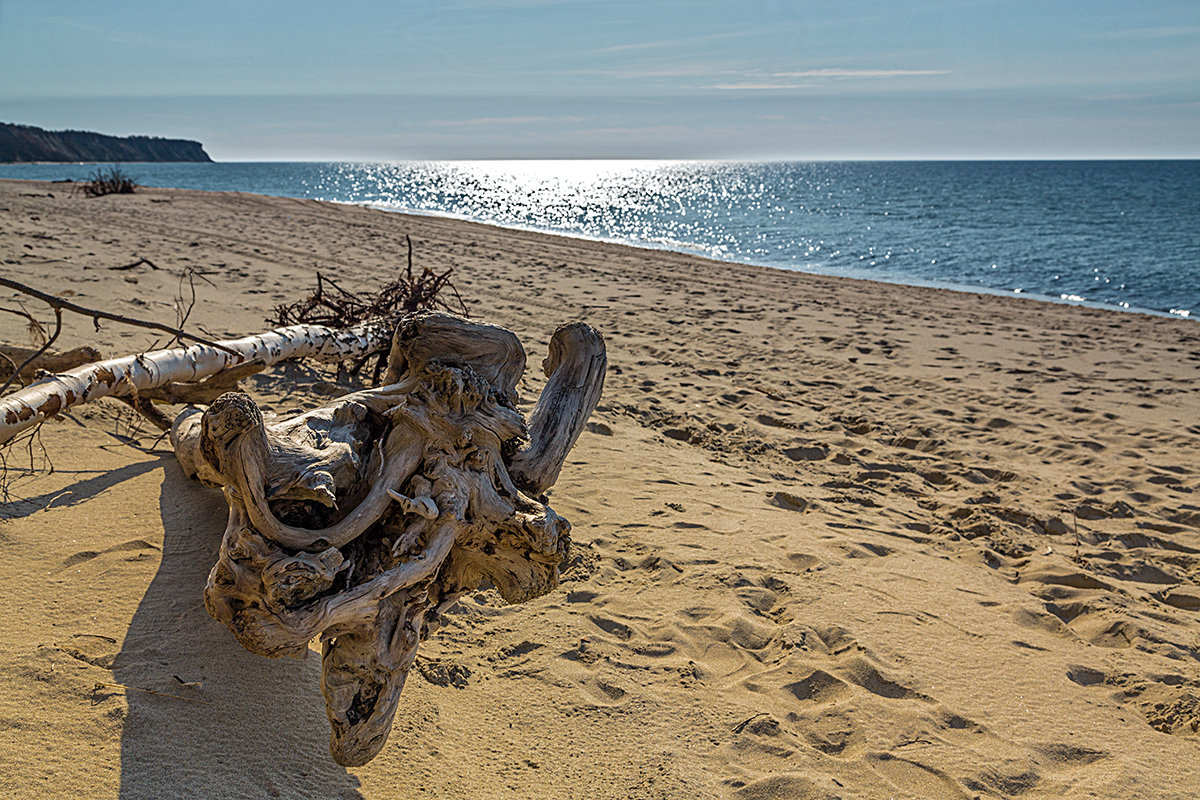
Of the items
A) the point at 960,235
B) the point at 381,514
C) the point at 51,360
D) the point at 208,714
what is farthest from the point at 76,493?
the point at 960,235

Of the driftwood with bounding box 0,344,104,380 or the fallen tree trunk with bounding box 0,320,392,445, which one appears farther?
the driftwood with bounding box 0,344,104,380

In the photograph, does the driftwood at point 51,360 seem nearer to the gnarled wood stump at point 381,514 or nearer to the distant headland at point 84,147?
the gnarled wood stump at point 381,514

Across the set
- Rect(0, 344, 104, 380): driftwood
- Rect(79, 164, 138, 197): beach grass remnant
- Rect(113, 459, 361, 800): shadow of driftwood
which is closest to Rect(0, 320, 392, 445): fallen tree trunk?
Rect(0, 344, 104, 380): driftwood

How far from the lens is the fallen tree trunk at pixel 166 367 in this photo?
118 inches

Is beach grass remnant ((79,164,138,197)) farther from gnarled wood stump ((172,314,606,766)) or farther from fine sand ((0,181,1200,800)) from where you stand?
gnarled wood stump ((172,314,606,766))

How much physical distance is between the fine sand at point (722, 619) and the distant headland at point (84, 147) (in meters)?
110

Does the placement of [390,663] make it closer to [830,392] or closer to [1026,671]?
[1026,671]

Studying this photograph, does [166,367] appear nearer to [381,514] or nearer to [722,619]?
[381,514]

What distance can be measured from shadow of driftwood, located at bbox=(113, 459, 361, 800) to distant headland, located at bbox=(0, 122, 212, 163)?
371 ft

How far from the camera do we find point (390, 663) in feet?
6.85

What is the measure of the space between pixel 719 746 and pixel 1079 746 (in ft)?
4.39

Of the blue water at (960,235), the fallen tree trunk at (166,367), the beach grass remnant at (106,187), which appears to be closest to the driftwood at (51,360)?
the fallen tree trunk at (166,367)

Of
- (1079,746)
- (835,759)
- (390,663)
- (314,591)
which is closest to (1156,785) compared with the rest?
(1079,746)

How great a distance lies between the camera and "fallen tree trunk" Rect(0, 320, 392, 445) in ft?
9.84
